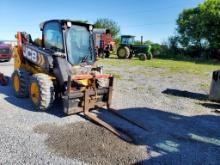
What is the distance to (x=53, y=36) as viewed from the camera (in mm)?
7918

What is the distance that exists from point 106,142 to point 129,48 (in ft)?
82.8

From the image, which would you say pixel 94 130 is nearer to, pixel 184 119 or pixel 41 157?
pixel 41 157

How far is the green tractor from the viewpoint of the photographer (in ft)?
97.1

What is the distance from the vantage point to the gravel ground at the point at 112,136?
16.7 feet

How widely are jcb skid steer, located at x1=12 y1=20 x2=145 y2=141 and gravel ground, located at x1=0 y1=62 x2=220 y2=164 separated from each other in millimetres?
351

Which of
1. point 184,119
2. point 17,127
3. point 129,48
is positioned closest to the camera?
point 17,127

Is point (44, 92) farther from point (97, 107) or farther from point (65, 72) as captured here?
point (97, 107)

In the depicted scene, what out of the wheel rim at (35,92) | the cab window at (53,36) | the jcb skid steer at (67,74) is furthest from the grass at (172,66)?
the wheel rim at (35,92)

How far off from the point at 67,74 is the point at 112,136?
222 cm

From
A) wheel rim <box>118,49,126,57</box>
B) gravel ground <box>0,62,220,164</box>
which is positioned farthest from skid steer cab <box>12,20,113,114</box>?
wheel rim <box>118,49,126,57</box>

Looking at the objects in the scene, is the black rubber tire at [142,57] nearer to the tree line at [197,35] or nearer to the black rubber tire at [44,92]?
the tree line at [197,35]

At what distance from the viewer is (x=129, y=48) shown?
30422mm

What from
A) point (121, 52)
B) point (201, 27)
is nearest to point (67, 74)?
point (121, 52)

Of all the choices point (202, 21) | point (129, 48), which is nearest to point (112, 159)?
point (129, 48)
